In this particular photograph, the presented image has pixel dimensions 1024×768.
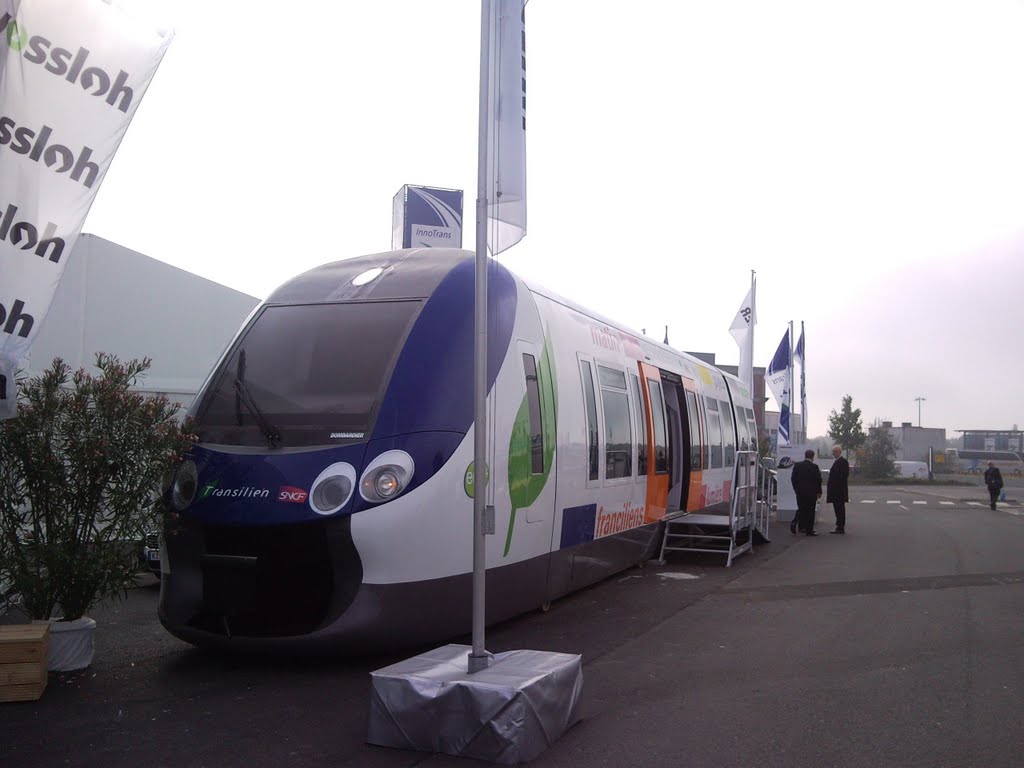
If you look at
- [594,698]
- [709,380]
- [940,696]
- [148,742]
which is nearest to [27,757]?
[148,742]

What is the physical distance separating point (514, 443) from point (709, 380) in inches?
352

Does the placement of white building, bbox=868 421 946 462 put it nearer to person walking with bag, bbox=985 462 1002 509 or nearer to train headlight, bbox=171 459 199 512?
person walking with bag, bbox=985 462 1002 509

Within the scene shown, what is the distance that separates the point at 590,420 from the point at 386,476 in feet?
10.8

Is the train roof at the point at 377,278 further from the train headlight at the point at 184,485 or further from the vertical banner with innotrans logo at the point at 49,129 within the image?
the vertical banner with innotrans logo at the point at 49,129

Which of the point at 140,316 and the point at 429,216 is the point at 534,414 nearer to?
the point at 140,316

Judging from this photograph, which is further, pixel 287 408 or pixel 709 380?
pixel 709 380

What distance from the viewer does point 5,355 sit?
564 centimetres

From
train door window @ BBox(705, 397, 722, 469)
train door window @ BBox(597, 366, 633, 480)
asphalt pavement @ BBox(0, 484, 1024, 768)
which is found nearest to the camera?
asphalt pavement @ BBox(0, 484, 1024, 768)

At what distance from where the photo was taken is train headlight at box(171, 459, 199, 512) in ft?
21.1

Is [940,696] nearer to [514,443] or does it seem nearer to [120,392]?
[514,443]

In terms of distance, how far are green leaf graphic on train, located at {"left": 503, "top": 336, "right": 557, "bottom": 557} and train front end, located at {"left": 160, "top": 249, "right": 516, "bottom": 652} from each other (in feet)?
2.05

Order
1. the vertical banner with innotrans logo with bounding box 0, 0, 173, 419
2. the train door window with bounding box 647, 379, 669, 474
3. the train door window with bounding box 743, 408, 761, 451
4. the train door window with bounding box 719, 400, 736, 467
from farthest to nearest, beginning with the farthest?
the train door window with bounding box 743, 408, 761, 451
the train door window with bounding box 719, 400, 736, 467
the train door window with bounding box 647, 379, 669, 474
the vertical banner with innotrans logo with bounding box 0, 0, 173, 419

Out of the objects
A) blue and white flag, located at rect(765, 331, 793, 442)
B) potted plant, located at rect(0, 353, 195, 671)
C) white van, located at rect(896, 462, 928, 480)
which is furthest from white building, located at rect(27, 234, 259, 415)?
white van, located at rect(896, 462, 928, 480)

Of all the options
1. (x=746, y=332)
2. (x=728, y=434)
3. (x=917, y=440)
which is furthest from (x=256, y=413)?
(x=917, y=440)
